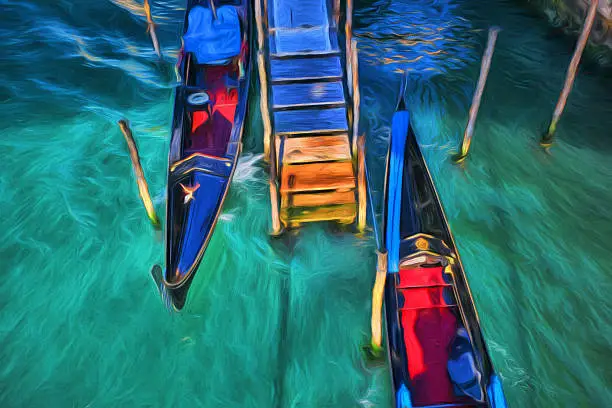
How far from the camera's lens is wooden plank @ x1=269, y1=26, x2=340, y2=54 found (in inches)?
251

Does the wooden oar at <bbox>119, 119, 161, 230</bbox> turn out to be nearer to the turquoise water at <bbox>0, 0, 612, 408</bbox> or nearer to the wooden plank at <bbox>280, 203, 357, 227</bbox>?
the turquoise water at <bbox>0, 0, 612, 408</bbox>

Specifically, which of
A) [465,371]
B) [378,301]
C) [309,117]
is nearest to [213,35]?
[309,117]

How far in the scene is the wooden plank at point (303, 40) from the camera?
638cm

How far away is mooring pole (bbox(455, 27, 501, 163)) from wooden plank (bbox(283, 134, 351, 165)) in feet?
5.66

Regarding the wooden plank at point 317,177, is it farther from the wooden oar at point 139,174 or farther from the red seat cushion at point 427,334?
the wooden oar at point 139,174

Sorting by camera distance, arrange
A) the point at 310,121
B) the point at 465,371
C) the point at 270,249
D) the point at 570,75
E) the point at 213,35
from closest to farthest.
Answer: the point at 465,371 < the point at 270,249 < the point at 310,121 < the point at 570,75 < the point at 213,35

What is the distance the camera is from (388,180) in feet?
17.5

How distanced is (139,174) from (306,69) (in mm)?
2676

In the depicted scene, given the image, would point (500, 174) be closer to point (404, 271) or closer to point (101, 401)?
point (404, 271)

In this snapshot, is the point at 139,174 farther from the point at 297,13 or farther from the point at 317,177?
the point at 297,13

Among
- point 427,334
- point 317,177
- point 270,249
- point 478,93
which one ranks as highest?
point 478,93

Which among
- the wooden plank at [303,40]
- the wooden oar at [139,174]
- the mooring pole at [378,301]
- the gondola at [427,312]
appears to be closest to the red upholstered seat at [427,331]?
the gondola at [427,312]

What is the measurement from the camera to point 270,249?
17.9 ft

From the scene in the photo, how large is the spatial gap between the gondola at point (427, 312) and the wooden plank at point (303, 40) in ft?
7.44
